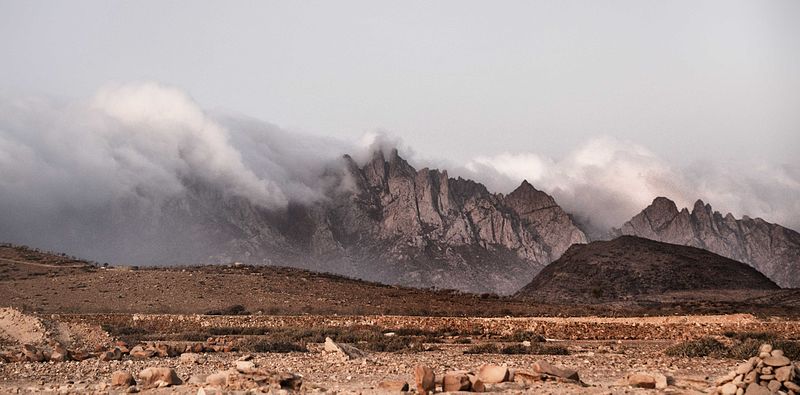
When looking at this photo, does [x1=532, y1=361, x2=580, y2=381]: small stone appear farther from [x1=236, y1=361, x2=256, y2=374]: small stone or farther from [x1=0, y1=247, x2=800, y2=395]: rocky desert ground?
[x1=236, y1=361, x2=256, y2=374]: small stone

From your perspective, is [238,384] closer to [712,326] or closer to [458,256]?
[712,326]

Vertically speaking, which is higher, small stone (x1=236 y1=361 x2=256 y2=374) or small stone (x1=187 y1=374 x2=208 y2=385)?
small stone (x1=236 y1=361 x2=256 y2=374)

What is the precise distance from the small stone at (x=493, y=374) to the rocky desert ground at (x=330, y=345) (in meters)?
0.03

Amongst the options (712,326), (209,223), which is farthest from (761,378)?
(209,223)

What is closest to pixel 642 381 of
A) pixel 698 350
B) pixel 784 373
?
pixel 784 373

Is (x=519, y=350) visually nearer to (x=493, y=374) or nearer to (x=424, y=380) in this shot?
(x=493, y=374)

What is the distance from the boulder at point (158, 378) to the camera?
14624mm

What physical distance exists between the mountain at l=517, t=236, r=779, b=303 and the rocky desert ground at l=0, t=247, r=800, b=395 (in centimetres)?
4017

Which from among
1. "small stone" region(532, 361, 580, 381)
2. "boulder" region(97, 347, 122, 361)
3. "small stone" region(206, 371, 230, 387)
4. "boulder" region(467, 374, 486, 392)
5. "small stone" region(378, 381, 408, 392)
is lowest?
"boulder" region(97, 347, 122, 361)

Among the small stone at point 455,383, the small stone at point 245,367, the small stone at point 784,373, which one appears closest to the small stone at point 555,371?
the small stone at point 455,383

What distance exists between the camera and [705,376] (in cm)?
1705

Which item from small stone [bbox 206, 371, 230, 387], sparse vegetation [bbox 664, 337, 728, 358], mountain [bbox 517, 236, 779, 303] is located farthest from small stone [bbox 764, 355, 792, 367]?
mountain [bbox 517, 236, 779, 303]

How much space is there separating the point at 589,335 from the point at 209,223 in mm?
154395

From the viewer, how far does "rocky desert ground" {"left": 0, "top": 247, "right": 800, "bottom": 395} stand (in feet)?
46.0
